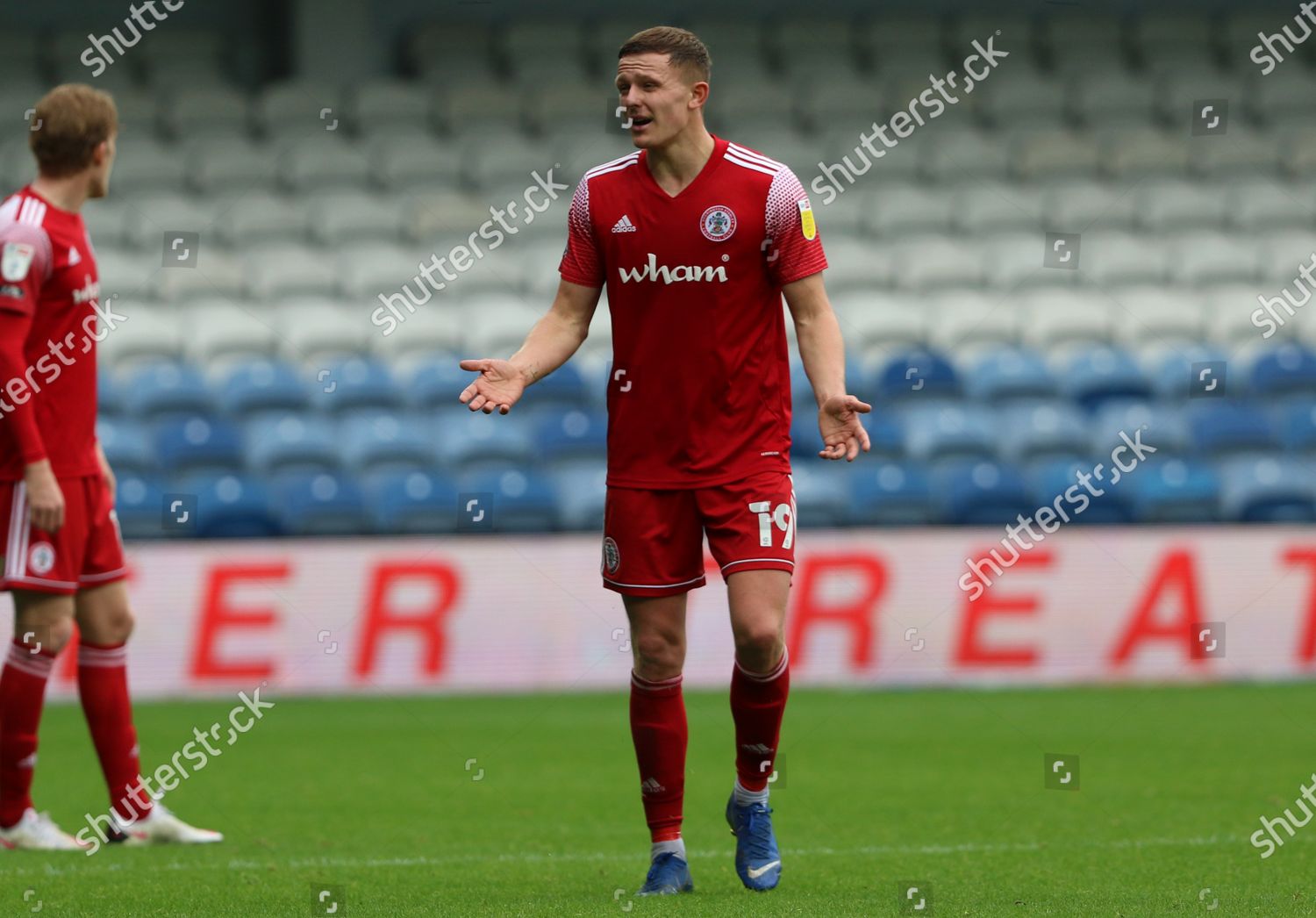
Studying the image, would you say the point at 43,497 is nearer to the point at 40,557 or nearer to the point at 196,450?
the point at 40,557

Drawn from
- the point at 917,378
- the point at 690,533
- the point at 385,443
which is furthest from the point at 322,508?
the point at 690,533

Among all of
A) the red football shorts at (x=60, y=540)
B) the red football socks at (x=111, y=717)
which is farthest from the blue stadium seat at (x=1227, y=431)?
the red football shorts at (x=60, y=540)

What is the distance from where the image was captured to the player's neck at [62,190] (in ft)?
19.4

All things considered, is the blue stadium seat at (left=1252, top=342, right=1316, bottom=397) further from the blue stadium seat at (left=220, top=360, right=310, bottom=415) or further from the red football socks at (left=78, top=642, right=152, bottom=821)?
the red football socks at (left=78, top=642, right=152, bottom=821)

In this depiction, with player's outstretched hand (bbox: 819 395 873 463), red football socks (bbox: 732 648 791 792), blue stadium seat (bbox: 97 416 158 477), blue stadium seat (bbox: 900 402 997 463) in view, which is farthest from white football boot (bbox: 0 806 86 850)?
blue stadium seat (bbox: 900 402 997 463)

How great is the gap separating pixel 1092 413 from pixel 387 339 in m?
5.31

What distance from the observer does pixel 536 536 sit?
39.0 ft

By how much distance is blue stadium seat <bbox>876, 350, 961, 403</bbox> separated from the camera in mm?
13469

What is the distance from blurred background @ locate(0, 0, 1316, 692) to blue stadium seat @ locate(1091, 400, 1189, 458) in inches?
1.6

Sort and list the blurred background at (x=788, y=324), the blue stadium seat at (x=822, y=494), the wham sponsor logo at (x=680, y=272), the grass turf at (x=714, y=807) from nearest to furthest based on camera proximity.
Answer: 1. the grass turf at (x=714, y=807)
2. the wham sponsor logo at (x=680, y=272)
3. the blurred background at (x=788, y=324)
4. the blue stadium seat at (x=822, y=494)

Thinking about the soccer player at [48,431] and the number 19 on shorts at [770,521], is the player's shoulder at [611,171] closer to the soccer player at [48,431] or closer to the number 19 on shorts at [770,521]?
the number 19 on shorts at [770,521]

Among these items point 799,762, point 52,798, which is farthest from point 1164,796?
point 52,798

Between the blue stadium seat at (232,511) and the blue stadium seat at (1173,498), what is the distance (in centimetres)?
593

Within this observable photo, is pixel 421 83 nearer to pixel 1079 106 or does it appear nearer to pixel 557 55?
pixel 557 55
